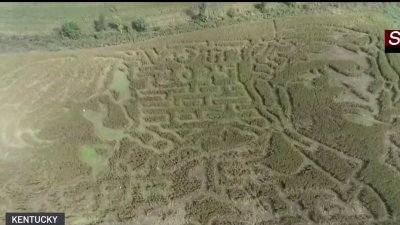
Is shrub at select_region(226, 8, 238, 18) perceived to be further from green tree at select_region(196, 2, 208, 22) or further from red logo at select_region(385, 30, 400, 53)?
red logo at select_region(385, 30, 400, 53)

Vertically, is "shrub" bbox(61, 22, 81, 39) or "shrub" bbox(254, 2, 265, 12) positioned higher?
"shrub" bbox(254, 2, 265, 12)

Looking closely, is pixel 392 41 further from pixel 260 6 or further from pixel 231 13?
pixel 231 13

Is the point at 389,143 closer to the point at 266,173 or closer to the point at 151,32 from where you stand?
the point at 266,173

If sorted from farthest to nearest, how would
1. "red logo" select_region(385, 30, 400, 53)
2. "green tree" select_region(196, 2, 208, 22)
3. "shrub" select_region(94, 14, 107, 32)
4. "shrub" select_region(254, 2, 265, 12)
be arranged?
1. "shrub" select_region(254, 2, 265, 12)
2. "green tree" select_region(196, 2, 208, 22)
3. "shrub" select_region(94, 14, 107, 32)
4. "red logo" select_region(385, 30, 400, 53)

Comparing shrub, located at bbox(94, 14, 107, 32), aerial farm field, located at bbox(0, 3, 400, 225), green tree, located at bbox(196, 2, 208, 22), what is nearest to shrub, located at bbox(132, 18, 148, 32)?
aerial farm field, located at bbox(0, 3, 400, 225)

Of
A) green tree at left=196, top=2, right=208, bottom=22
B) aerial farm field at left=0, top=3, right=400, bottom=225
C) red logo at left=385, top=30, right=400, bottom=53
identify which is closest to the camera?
aerial farm field at left=0, top=3, right=400, bottom=225

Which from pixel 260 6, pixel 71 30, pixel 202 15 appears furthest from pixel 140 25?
pixel 260 6
